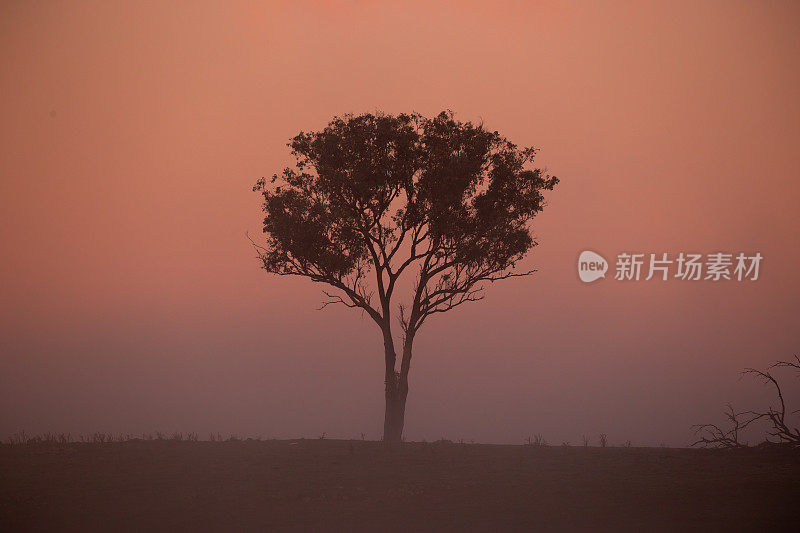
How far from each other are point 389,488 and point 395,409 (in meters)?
9.51

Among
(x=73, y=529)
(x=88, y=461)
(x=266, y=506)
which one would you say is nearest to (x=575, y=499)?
(x=266, y=506)

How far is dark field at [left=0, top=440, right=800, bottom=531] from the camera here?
24.1 meters

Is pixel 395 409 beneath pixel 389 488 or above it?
above

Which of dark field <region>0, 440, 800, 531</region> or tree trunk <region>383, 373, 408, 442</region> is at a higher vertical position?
tree trunk <region>383, 373, 408, 442</region>

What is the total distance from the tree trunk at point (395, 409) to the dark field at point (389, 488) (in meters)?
2.60

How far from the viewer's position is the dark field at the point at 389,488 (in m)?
24.1

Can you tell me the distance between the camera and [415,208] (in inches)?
1501

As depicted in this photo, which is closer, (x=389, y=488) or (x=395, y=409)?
(x=389, y=488)

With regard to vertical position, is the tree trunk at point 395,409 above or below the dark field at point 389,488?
above

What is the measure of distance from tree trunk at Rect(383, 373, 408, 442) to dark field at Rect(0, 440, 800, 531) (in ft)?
8.52

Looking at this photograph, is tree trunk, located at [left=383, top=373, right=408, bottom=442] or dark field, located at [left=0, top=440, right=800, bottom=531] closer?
dark field, located at [left=0, top=440, right=800, bottom=531]

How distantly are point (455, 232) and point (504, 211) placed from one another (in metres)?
2.44

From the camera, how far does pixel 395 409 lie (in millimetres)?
36969

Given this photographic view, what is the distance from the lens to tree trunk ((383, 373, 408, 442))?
36.9 meters
